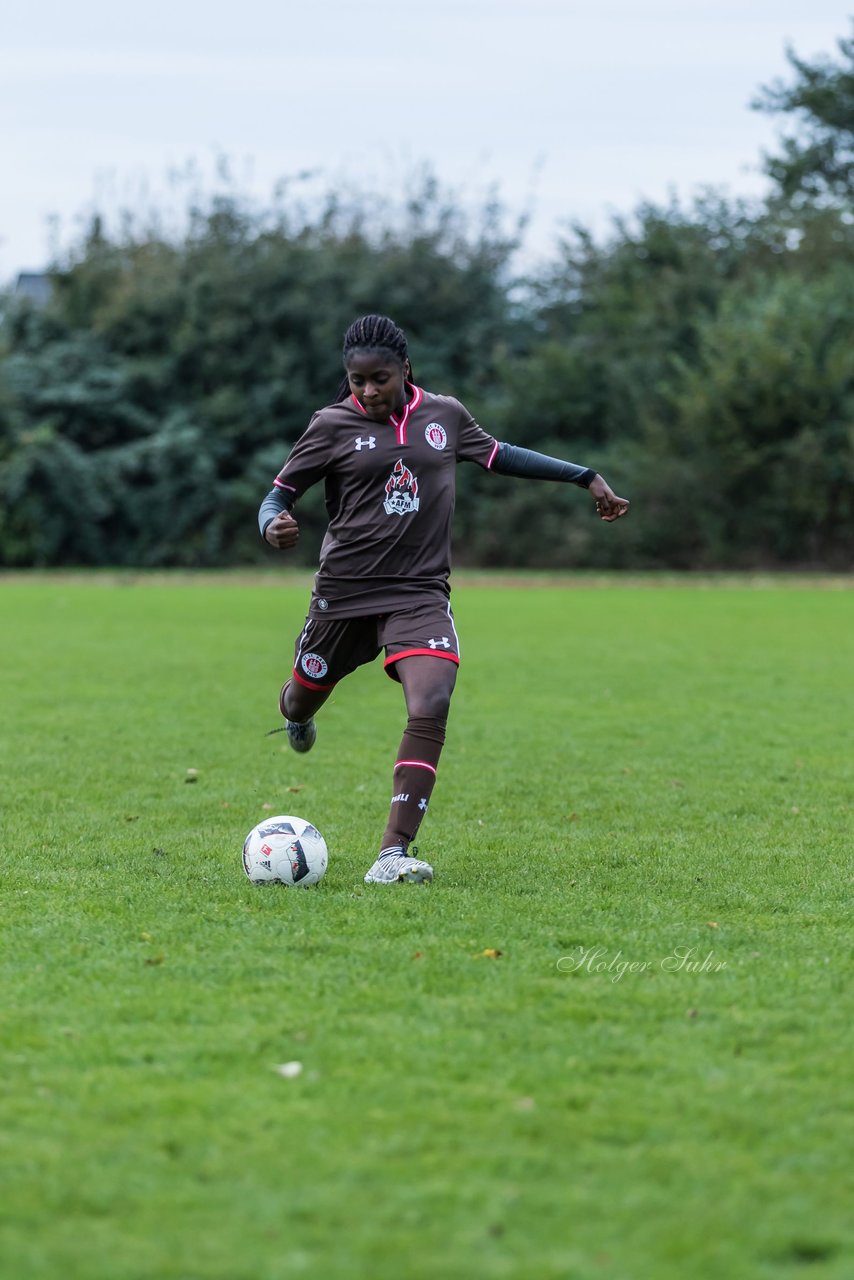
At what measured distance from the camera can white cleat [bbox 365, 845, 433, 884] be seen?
240 inches

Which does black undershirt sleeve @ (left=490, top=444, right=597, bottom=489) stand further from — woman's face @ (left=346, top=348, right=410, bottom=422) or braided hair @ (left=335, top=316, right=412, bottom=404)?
braided hair @ (left=335, top=316, right=412, bottom=404)

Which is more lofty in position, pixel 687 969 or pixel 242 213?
pixel 242 213

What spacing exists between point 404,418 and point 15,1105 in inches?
144

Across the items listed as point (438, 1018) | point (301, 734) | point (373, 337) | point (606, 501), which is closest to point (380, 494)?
point (373, 337)

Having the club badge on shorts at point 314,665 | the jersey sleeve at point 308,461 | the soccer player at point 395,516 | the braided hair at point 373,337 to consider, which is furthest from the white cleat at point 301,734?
the braided hair at point 373,337

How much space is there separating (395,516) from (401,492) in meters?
0.11

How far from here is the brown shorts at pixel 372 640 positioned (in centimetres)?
648

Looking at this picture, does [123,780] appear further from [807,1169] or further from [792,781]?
[807,1169]

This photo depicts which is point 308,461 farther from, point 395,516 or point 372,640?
point 372,640

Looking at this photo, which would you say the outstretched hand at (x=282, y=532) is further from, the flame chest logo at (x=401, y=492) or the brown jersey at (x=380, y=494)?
the flame chest logo at (x=401, y=492)

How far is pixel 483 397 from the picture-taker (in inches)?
1565

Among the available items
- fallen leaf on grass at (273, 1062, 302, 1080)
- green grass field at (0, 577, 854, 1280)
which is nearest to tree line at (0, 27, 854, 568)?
green grass field at (0, 577, 854, 1280)

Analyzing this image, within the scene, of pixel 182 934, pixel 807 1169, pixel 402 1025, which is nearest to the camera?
pixel 807 1169

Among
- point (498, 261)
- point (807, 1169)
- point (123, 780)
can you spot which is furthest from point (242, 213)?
point (807, 1169)
